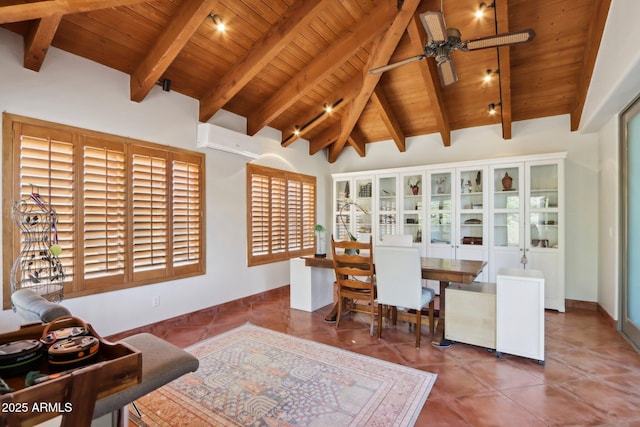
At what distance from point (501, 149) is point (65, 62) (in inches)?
230

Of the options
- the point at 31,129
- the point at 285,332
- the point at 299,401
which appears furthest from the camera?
the point at 285,332

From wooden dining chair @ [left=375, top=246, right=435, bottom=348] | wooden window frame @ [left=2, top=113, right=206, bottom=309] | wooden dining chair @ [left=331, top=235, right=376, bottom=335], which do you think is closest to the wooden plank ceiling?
wooden window frame @ [left=2, top=113, right=206, bottom=309]

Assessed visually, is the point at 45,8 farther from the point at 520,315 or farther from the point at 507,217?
the point at 507,217

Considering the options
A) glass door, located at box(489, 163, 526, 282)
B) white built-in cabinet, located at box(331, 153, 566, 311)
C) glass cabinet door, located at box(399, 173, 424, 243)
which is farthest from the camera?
glass cabinet door, located at box(399, 173, 424, 243)

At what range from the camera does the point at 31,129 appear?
2.70 m

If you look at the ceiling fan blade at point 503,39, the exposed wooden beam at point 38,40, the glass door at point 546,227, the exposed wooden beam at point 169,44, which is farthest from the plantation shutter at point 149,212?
the glass door at point 546,227

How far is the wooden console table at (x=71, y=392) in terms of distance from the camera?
84 centimetres

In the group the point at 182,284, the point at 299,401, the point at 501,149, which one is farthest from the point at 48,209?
the point at 501,149

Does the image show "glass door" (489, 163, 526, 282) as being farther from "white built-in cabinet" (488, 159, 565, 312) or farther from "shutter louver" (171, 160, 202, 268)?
"shutter louver" (171, 160, 202, 268)

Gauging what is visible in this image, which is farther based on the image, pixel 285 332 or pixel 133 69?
pixel 285 332

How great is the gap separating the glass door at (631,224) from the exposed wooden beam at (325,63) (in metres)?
2.74

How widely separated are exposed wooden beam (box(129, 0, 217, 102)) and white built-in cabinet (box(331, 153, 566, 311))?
3.85 m

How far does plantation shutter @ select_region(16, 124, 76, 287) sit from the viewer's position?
266 centimetres

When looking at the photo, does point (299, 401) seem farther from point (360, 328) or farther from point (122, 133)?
point (122, 133)
